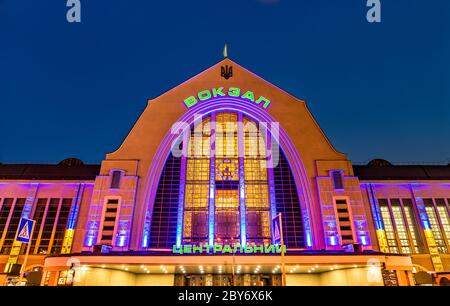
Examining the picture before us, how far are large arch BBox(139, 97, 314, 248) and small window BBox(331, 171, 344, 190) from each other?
287 cm

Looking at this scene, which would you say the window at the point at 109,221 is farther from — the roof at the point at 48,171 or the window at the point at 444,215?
the window at the point at 444,215

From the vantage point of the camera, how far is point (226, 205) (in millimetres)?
33281

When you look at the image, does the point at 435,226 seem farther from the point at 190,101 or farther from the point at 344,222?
the point at 190,101

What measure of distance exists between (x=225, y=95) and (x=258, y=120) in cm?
523

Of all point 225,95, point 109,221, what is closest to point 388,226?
point 225,95

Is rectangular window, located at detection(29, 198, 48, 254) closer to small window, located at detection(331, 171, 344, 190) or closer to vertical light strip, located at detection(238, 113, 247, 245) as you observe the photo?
vertical light strip, located at detection(238, 113, 247, 245)

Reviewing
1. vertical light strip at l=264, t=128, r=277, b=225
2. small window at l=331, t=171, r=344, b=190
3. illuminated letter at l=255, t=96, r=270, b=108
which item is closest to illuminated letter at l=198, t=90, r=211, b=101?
illuminated letter at l=255, t=96, r=270, b=108

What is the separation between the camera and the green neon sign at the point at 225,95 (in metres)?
37.4

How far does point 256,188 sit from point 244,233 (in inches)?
212

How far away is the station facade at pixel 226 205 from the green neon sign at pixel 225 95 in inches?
6.9

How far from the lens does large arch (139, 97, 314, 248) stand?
105 ft

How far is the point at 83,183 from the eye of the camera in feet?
119
